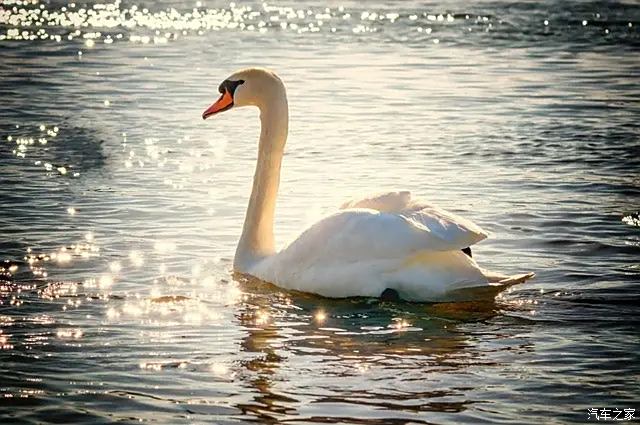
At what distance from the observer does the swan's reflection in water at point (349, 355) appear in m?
7.48

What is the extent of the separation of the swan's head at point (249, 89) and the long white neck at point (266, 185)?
27 mm

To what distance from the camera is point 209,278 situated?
34.1 ft

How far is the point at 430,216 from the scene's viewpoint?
9.34 metres

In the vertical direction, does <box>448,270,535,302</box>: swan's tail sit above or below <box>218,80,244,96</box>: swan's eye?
below

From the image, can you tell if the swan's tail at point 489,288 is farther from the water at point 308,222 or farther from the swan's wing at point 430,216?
the swan's wing at point 430,216

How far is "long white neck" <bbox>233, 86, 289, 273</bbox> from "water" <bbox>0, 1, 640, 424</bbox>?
12.2 inches

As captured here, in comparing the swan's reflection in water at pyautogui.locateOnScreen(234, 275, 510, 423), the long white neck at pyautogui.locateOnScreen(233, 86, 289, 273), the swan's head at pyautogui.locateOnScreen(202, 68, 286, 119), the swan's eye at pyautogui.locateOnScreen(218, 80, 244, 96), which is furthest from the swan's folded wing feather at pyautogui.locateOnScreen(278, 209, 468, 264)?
the swan's eye at pyautogui.locateOnScreen(218, 80, 244, 96)

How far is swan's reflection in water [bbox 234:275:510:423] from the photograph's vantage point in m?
7.48

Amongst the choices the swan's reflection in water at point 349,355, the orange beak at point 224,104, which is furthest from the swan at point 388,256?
the orange beak at point 224,104

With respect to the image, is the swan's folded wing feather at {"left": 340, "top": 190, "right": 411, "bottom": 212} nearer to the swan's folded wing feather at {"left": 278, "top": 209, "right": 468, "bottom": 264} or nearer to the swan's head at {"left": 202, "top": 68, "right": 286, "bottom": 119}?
the swan's folded wing feather at {"left": 278, "top": 209, "right": 468, "bottom": 264}

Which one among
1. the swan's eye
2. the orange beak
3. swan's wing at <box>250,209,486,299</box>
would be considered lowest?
swan's wing at <box>250,209,486,299</box>

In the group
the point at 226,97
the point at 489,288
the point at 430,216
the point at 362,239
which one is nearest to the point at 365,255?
the point at 362,239

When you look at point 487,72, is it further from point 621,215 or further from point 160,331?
point 160,331

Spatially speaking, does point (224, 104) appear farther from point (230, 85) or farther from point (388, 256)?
point (388, 256)
